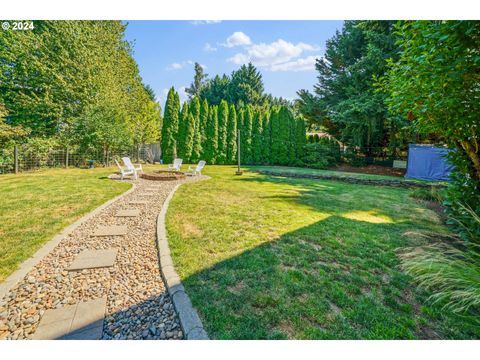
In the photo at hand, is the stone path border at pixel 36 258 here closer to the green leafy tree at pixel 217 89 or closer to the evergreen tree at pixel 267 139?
the evergreen tree at pixel 267 139

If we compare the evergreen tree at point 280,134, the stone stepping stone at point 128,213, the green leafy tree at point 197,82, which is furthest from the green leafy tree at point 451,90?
the green leafy tree at point 197,82

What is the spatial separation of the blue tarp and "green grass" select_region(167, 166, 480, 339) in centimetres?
824

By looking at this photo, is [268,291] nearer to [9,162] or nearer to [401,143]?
[9,162]

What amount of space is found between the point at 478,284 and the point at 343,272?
119 centimetres

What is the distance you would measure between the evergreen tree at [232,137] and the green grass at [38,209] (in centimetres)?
1028

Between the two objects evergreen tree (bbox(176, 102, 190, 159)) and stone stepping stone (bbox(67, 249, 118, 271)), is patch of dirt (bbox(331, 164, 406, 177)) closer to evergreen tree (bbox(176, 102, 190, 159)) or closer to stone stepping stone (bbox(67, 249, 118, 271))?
evergreen tree (bbox(176, 102, 190, 159))

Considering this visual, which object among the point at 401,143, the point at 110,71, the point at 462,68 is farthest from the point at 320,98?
the point at 462,68

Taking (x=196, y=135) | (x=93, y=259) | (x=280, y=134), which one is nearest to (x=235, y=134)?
(x=196, y=135)

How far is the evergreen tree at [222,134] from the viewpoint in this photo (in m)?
17.3

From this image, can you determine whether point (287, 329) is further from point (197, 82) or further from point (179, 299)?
point (197, 82)

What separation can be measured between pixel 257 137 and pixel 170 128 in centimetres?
630

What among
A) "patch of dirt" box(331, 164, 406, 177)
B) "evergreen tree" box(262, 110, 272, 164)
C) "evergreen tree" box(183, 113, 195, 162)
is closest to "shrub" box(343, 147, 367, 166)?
"patch of dirt" box(331, 164, 406, 177)
